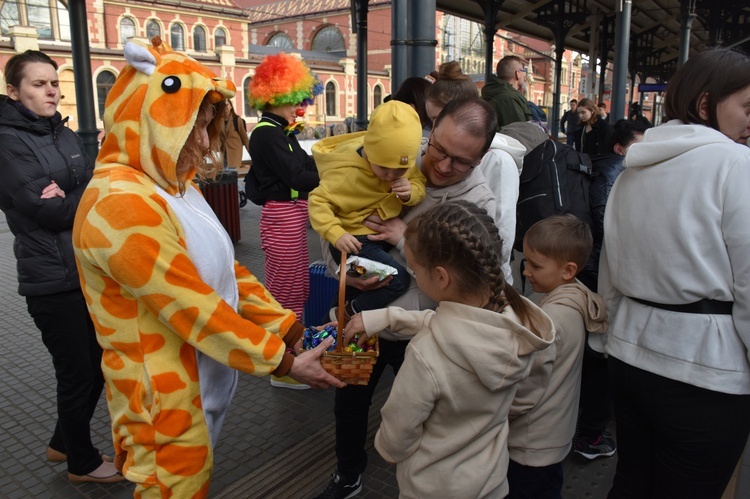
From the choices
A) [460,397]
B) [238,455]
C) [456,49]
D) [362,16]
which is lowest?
[238,455]

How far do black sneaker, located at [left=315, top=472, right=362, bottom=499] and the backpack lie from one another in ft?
5.38

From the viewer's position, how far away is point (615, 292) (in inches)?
87.7

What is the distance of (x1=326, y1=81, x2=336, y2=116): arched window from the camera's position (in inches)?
1677

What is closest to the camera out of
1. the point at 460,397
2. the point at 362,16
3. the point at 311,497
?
the point at 460,397

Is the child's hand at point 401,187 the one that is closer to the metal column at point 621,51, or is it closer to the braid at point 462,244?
the braid at point 462,244

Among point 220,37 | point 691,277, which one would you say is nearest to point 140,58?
point 691,277

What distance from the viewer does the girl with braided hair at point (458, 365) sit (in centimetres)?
171

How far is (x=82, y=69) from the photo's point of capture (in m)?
7.96

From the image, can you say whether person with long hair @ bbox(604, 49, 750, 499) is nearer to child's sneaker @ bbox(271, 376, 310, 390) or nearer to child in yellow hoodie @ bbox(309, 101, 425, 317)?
child in yellow hoodie @ bbox(309, 101, 425, 317)

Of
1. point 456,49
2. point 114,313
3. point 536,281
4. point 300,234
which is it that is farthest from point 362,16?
point 456,49

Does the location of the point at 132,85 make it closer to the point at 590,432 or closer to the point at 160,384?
the point at 160,384

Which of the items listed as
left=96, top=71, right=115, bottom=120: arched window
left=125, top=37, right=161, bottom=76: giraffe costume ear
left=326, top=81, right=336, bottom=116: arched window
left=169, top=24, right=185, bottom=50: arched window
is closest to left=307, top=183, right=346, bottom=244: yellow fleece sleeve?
left=125, top=37, right=161, bottom=76: giraffe costume ear

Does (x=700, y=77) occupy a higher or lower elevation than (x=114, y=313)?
higher

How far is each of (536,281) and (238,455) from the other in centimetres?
194
